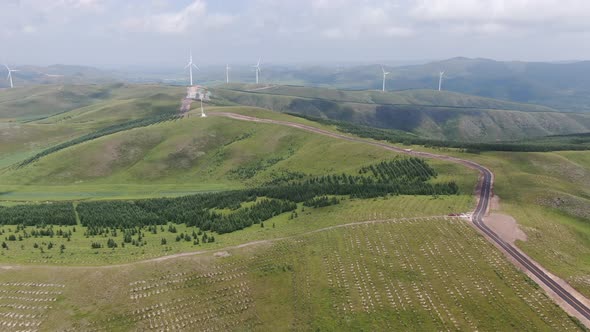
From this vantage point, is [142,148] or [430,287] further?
[142,148]

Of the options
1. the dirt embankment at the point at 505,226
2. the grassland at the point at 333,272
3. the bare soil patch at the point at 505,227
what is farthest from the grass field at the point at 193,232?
the bare soil patch at the point at 505,227

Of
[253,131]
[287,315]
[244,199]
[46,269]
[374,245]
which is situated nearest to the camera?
[287,315]

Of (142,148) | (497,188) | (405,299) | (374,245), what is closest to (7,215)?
(142,148)

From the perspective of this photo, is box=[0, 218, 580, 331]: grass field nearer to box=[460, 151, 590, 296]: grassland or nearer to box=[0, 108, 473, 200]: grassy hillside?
box=[460, 151, 590, 296]: grassland

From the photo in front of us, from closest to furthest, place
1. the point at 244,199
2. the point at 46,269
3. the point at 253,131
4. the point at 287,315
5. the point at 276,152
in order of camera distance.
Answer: the point at 287,315
the point at 46,269
the point at 244,199
the point at 276,152
the point at 253,131

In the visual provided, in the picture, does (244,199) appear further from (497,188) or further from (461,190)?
(497,188)

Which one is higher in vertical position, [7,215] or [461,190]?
[461,190]

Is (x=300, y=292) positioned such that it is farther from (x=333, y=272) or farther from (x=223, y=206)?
(x=223, y=206)

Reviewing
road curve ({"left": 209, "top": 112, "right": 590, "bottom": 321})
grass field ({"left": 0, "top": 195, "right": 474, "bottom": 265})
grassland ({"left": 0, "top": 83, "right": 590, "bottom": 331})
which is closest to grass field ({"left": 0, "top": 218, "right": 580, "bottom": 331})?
grassland ({"left": 0, "top": 83, "right": 590, "bottom": 331})
